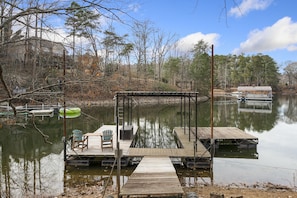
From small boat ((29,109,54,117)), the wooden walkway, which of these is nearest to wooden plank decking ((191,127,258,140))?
the wooden walkway

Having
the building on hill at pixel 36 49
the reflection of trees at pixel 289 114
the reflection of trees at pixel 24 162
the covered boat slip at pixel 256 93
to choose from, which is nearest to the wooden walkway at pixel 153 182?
the reflection of trees at pixel 24 162

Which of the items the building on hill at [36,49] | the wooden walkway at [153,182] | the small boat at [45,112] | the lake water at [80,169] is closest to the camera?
the building on hill at [36,49]

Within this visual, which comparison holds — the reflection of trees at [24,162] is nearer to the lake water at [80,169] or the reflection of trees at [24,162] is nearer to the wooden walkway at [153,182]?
the lake water at [80,169]

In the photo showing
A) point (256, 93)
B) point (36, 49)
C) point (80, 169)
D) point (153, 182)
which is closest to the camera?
point (36, 49)

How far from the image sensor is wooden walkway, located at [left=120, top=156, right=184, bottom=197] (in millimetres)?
5297

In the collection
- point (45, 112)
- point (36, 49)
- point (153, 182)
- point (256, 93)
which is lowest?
point (153, 182)

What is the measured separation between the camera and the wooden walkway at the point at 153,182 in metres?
5.30

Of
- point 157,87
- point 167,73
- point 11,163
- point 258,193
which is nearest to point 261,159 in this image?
point 258,193

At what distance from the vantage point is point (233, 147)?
12.1 meters

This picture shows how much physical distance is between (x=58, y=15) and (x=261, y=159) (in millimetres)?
9941

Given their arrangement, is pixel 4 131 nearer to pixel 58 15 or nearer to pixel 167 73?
pixel 58 15

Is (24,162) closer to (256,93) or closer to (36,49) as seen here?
(36,49)

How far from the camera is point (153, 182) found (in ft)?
19.4

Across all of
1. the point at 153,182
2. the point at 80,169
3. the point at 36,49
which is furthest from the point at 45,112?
the point at 36,49
